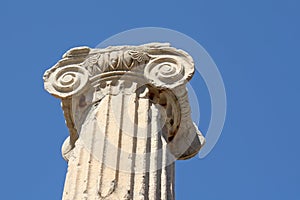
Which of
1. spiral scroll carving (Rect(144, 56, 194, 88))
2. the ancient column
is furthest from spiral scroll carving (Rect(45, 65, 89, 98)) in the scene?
spiral scroll carving (Rect(144, 56, 194, 88))

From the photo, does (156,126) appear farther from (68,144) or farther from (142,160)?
(68,144)

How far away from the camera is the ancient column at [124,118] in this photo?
539 inches

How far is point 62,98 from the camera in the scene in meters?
16.0

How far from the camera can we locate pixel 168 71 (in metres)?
16.2

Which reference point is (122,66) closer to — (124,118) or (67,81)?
(67,81)

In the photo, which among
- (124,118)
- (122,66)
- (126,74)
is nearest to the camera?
(124,118)

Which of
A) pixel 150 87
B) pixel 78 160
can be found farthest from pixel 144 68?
pixel 78 160

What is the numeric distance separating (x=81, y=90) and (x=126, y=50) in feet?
4.04

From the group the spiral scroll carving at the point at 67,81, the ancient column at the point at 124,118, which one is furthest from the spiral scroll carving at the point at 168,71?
the spiral scroll carving at the point at 67,81

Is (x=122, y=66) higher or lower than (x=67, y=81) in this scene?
higher

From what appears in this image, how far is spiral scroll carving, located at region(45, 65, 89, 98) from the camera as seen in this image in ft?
52.7

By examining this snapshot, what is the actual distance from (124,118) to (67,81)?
6.33 feet

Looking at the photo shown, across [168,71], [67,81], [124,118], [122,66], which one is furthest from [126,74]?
[124,118]

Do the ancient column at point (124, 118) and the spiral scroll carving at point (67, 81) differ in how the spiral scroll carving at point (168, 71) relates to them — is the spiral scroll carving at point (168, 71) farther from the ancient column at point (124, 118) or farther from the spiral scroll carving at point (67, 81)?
the spiral scroll carving at point (67, 81)
